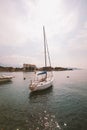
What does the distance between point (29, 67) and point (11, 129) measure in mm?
165525

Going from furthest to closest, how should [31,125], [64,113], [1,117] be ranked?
[64,113] → [1,117] → [31,125]

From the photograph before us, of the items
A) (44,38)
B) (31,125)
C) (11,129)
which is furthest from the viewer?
(44,38)

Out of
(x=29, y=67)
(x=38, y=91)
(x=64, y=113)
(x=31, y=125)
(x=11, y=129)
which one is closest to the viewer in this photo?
(x=11, y=129)

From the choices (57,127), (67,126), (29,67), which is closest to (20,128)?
(57,127)

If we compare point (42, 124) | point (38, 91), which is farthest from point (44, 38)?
point (42, 124)

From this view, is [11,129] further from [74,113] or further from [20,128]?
[74,113]

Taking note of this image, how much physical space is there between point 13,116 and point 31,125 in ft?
10.4

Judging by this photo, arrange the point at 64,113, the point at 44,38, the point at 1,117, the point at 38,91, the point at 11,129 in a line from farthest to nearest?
1. the point at 44,38
2. the point at 38,91
3. the point at 64,113
4. the point at 1,117
5. the point at 11,129

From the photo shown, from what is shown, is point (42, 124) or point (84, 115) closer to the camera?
point (42, 124)

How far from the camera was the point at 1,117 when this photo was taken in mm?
13898

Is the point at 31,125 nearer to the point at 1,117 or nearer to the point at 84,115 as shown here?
the point at 1,117

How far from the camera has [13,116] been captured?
46.7ft

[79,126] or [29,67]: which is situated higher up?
[29,67]

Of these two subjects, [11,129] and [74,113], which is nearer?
[11,129]
